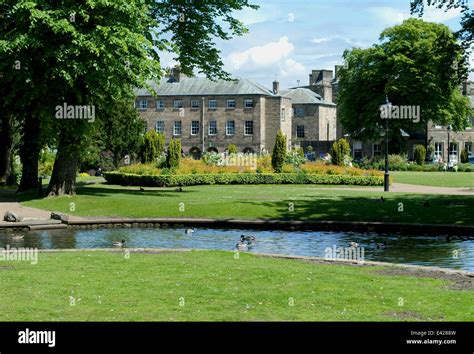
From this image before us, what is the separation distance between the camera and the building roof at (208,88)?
317 feet

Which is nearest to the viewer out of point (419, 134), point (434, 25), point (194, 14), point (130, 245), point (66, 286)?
point (66, 286)

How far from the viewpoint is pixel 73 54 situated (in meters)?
29.1

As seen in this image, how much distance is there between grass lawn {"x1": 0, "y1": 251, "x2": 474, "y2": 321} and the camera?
10070 mm

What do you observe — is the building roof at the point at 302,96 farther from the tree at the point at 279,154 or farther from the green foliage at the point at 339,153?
the tree at the point at 279,154

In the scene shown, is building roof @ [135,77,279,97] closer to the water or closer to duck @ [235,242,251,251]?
the water

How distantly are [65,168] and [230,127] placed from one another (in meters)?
65.2

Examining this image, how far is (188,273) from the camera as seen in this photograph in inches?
538

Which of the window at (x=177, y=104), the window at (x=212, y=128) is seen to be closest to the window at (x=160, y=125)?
the window at (x=177, y=104)

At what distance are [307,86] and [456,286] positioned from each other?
365 feet

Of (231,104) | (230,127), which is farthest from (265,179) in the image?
(230,127)

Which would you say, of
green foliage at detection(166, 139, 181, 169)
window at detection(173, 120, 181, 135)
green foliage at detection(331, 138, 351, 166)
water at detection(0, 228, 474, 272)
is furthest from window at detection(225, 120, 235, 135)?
water at detection(0, 228, 474, 272)

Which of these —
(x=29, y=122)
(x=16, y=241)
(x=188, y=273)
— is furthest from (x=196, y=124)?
(x=188, y=273)

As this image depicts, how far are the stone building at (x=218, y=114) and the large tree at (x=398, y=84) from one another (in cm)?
1837
